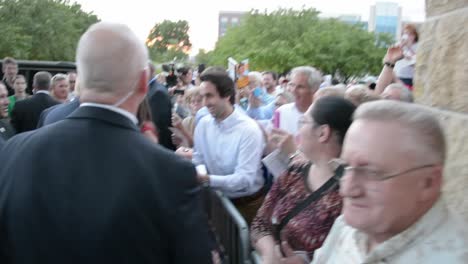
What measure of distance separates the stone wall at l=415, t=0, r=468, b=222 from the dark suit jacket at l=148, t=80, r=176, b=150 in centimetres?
332

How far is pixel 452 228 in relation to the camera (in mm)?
1537

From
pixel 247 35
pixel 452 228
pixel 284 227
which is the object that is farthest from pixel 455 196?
pixel 247 35

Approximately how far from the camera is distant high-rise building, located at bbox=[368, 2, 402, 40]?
4508 inches

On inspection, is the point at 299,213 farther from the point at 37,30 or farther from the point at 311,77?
the point at 37,30

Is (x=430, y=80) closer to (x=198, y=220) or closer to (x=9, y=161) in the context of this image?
(x=198, y=220)

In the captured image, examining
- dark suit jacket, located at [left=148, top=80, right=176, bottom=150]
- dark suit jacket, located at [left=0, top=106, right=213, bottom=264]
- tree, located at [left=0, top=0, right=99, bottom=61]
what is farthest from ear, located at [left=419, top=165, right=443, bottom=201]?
tree, located at [left=0, top=0, right=99, bottom=61]

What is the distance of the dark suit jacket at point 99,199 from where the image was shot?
1713 millimetres

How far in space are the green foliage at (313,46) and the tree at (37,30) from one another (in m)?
14.0

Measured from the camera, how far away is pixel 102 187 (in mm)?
1717

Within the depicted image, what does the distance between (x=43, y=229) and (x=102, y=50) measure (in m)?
0.64

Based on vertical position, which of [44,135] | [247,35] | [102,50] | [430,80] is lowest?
[247,35]

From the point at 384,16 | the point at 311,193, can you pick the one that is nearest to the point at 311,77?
the point at 311,193

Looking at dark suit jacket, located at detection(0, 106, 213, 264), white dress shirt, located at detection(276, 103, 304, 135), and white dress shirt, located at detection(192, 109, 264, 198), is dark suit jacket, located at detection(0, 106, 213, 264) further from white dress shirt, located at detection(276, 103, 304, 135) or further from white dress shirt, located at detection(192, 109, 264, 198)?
white dress shirt, located at detection(276, 103, 304, 135)

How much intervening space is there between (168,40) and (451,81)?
65.3 metres
